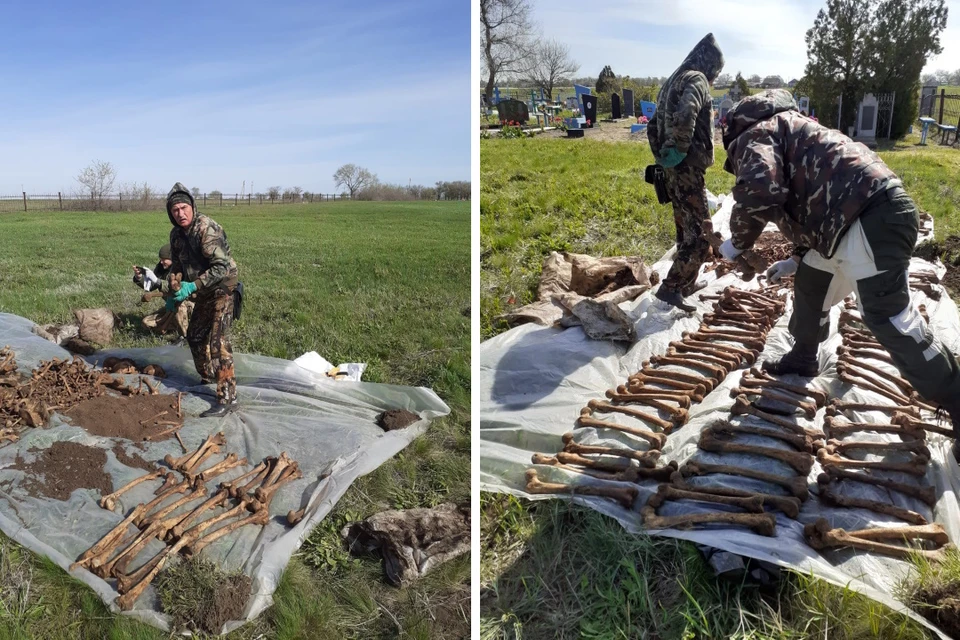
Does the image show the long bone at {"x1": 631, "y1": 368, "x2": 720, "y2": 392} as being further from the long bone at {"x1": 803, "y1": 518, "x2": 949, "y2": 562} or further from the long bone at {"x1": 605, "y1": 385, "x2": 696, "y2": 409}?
the long bone at {"x1": 803, "y1": 518, "x2": 949, "y2": 562}

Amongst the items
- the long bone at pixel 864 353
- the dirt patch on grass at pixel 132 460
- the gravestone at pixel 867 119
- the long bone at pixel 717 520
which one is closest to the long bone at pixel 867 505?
the long bone at pixel 717 520

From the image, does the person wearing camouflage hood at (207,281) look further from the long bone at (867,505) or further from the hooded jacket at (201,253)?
the long bone at (867,505)

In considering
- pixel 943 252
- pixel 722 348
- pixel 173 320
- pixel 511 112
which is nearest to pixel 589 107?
pixel 511 112

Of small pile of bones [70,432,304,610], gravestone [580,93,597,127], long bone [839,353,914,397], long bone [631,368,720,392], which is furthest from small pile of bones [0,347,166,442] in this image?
gravestone [580,93,597,127]

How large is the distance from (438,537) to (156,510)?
1610 mm

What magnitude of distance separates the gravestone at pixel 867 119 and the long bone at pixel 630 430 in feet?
62.6

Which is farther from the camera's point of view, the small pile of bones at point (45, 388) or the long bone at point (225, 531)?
the small pile of bones at point (45, 388)

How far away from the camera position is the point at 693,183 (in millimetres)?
5715

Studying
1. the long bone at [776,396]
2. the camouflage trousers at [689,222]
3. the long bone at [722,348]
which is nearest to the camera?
the long bone at [776,396]

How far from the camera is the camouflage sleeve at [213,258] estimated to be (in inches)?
197

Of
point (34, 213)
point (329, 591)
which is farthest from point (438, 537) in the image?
point (34, 213)

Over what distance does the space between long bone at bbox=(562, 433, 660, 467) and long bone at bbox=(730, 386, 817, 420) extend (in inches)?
35.7

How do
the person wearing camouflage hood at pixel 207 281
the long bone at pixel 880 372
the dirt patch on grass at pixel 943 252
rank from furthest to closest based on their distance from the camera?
the dirt patch on grass at pixel 943 252 → the person wearing camouflage hood at pixel 207 281 → the long bone at pixel 880 372

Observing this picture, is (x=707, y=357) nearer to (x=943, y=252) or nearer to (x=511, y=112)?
(x=943, y=252)
